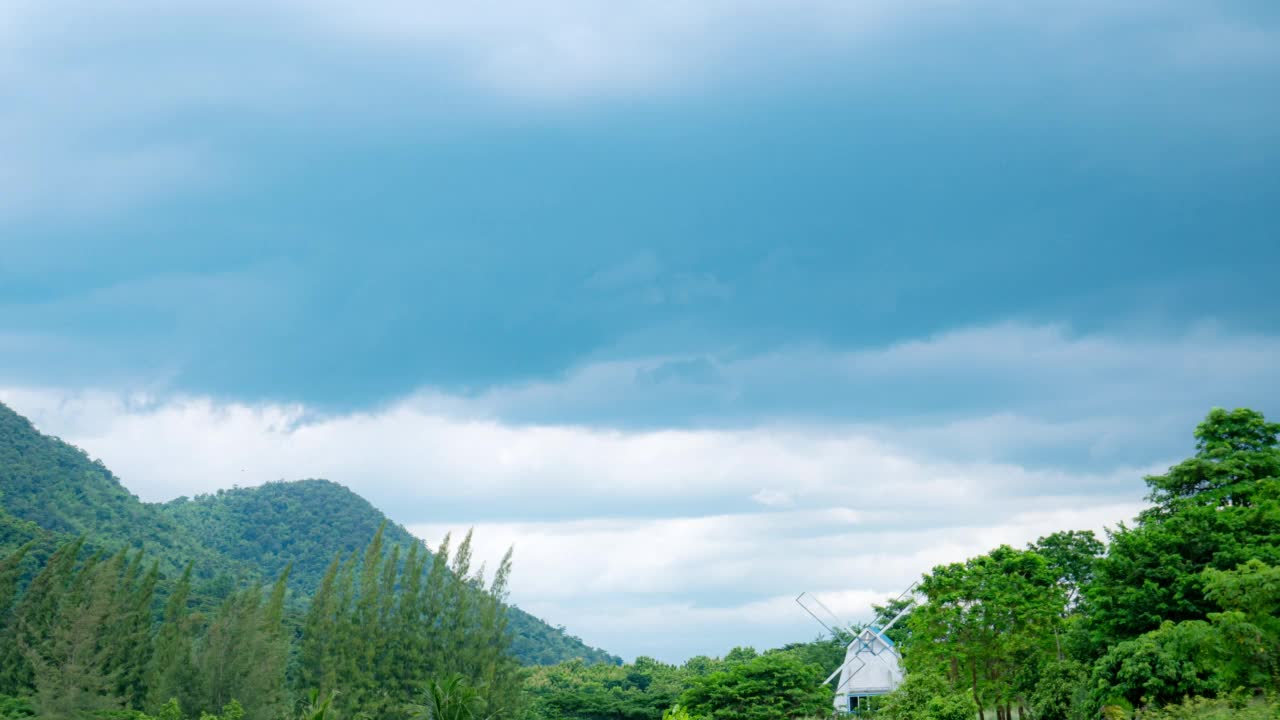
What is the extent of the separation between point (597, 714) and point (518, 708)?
8.12 metres

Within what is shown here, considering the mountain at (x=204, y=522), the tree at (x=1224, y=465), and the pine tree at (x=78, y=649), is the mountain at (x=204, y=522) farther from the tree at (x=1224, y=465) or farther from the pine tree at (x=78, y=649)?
the tree at (x=1224, y=465)

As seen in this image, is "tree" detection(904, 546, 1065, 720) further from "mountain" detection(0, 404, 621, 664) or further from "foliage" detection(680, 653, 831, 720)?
"mountain" detection(0, 404, 621, 664)

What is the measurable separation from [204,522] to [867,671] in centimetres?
6854

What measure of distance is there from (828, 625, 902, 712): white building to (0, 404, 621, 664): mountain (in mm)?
21434

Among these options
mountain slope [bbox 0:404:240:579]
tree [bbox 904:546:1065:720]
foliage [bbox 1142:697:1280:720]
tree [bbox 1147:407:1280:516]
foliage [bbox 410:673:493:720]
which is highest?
mountain slope [bbox 0:404:240:579]

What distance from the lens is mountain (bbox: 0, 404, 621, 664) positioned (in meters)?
64.8

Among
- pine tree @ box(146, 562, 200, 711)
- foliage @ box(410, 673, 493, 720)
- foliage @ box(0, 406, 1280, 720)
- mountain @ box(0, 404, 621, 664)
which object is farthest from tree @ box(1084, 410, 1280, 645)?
mountain @ box(0, 404, 621, 664)

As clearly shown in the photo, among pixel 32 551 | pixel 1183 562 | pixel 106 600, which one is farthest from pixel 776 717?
pixel 32 551

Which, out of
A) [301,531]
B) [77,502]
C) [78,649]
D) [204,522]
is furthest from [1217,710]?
[204,522]

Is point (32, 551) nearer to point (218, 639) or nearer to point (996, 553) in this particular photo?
point (218, 639)

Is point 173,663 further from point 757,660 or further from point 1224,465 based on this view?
point 1224,465

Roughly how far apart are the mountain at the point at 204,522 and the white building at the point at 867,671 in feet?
70.3

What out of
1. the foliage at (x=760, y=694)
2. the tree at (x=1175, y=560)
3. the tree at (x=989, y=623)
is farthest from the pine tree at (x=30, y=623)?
the tree at (x=1175, y=560)

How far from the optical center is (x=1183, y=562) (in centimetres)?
2386
